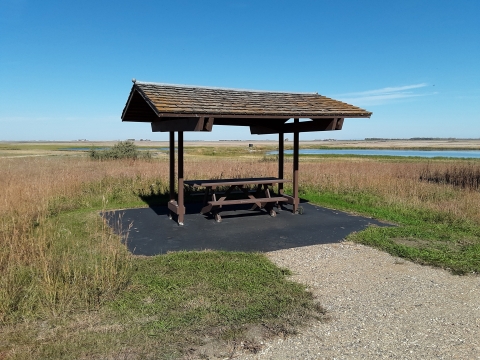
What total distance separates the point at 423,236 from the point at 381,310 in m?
3.79

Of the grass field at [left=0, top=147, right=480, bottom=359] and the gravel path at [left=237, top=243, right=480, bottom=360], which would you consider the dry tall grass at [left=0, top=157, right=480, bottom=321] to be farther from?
the gravel path at [left=237, top=243, right=480, bottom=360]

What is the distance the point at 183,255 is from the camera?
604 cm

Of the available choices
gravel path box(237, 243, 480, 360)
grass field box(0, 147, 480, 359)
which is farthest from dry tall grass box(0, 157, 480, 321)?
gravel path box(237, 243, 480, 360)

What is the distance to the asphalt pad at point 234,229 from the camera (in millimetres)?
6832

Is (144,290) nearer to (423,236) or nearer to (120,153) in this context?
(423,236)

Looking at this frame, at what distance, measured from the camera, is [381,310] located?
13.7 feet

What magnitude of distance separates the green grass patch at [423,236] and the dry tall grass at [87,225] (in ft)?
1.67

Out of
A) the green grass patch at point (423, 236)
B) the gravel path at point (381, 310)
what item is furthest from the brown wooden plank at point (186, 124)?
the green grass patch at point (423, 236)

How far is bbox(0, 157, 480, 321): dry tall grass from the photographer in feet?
14.0

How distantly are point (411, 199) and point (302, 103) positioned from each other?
4.40 metres

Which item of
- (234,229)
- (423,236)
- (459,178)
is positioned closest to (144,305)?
(234,229)

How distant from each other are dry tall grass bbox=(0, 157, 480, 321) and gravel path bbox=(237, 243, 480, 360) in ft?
7.48

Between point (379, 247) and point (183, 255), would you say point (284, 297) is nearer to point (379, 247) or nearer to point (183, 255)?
point (183, 255)

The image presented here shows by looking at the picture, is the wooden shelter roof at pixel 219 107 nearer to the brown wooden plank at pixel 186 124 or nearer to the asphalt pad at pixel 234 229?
the brown wooden plank at pixel 186 124
